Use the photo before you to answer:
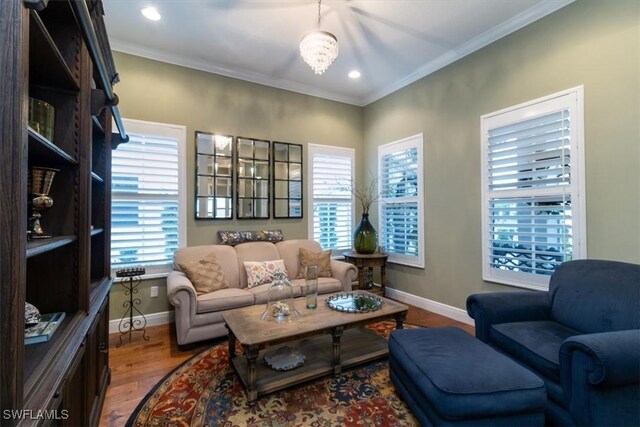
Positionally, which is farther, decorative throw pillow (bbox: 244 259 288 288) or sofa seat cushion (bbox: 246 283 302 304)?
decorative throw pillow (bbox: 244 259 288 288)

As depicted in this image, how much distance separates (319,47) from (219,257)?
8.20 feet

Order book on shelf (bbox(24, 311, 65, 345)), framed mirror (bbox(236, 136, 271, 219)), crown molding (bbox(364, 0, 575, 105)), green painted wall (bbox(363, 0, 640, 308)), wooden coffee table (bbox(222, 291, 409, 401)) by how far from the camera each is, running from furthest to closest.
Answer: framed mirror (bbox(236, 136, 271, 219)) < crown molding (bbox(364, 0, 575, 105)) < green painted wall (bbox(363, 0, 640, 308)) < wooden coffee table (bbox(222, 291, 409, 401)) < book on shelf (bbox(24, 311, 65, 345))

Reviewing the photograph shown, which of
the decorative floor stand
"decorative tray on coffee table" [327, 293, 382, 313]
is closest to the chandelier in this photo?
"decorative tray on coffee table" [327, 293, 382, 313]

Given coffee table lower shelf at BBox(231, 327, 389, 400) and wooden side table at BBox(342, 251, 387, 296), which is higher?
wooden side table at BBox(342, 251, 387, 296)

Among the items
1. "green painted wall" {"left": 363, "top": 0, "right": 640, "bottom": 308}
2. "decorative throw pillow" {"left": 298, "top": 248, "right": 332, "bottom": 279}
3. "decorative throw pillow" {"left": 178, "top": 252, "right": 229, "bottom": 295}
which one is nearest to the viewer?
"green painted wall" {"left": 363, "top": 0, "right": 640, "bottom": 308}

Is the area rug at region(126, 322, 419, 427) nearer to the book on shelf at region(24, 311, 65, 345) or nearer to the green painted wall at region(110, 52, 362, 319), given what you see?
the book on shelf at region(24, 311, 65, 345)

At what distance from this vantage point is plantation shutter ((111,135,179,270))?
3279mm

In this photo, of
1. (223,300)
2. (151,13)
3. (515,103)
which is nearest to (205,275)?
(223,300)

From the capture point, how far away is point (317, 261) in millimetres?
3855

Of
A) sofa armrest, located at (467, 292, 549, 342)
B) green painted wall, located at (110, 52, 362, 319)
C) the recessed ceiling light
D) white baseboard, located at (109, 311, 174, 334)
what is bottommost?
white baseboard, located at (109, 311, 174, 334)

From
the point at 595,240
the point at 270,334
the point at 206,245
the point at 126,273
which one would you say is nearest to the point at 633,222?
the point at 595,240

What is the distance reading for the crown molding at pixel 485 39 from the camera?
270 centimetres

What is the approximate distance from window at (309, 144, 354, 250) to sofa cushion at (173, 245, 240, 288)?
1391mm

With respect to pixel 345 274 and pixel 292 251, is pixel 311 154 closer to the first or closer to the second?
pixel 292 251
